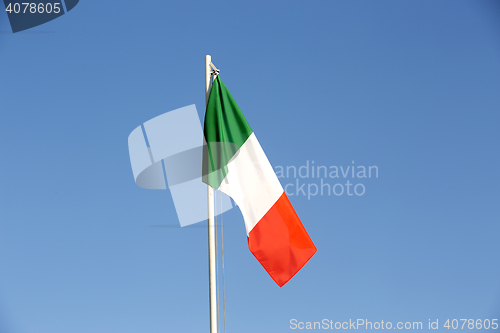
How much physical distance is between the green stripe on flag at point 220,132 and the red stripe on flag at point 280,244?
125cm

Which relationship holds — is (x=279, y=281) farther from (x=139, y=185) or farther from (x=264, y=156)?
(x=139, y=185)

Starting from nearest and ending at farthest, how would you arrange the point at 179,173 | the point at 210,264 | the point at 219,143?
the point at 210,264, the point at 219,143, the point at 179,173

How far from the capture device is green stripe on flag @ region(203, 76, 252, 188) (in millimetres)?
8883

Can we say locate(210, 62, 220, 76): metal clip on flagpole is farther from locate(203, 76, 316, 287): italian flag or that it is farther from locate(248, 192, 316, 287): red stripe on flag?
locate(248, 192, 316, 287): red stripe on flag

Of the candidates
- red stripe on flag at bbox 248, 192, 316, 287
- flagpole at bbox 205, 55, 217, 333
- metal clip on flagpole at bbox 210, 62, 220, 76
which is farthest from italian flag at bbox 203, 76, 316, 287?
flagpole at bbox 205, 55, 217, 333

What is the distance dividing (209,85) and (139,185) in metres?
2.58

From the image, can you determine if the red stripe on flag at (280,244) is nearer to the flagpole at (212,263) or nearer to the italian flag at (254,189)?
the italian flag at (254,189)

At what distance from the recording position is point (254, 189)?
9.33 metres

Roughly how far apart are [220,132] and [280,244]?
240 cm

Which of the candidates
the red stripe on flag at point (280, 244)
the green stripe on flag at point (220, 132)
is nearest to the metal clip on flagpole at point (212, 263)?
the green stripe on flag at point (220, 132)

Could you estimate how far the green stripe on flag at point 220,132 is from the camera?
8.88 metres

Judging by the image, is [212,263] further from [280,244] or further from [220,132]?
[220,132]

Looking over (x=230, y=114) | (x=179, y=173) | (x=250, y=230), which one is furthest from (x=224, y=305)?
(x=230, y=114)

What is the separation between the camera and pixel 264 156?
9.50 metres
